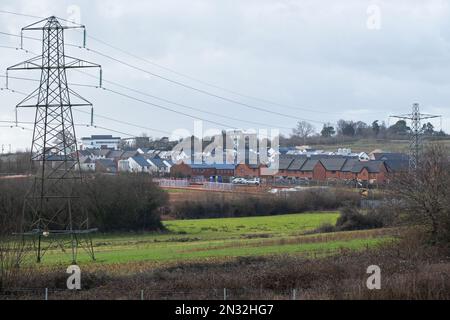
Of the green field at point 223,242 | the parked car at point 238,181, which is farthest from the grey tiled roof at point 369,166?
the green field at point 223,242

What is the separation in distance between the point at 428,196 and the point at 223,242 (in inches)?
610

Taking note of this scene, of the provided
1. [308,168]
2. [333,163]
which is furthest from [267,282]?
[308,168]

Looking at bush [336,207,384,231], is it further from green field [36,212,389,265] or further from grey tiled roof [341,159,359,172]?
grey tiled roof [341,159,359,172]

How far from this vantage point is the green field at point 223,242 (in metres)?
34.5

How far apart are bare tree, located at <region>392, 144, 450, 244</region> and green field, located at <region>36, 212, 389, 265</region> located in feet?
12.0

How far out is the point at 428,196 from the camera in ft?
108

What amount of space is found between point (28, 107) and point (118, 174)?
99.3 ft

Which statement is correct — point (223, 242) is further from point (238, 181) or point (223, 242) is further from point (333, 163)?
point (333, 163)

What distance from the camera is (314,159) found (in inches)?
4210

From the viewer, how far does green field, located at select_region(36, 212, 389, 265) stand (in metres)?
34.5

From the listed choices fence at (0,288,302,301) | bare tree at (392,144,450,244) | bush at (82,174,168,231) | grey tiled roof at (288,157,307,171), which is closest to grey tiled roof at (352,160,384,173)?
grey tiled roof at (288,157,307,171)

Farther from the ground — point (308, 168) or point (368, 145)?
point (368, 145)

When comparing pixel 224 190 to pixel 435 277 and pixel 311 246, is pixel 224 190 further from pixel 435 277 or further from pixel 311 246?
pixel 435 277

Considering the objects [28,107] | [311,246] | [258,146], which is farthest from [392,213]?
[258,146]
